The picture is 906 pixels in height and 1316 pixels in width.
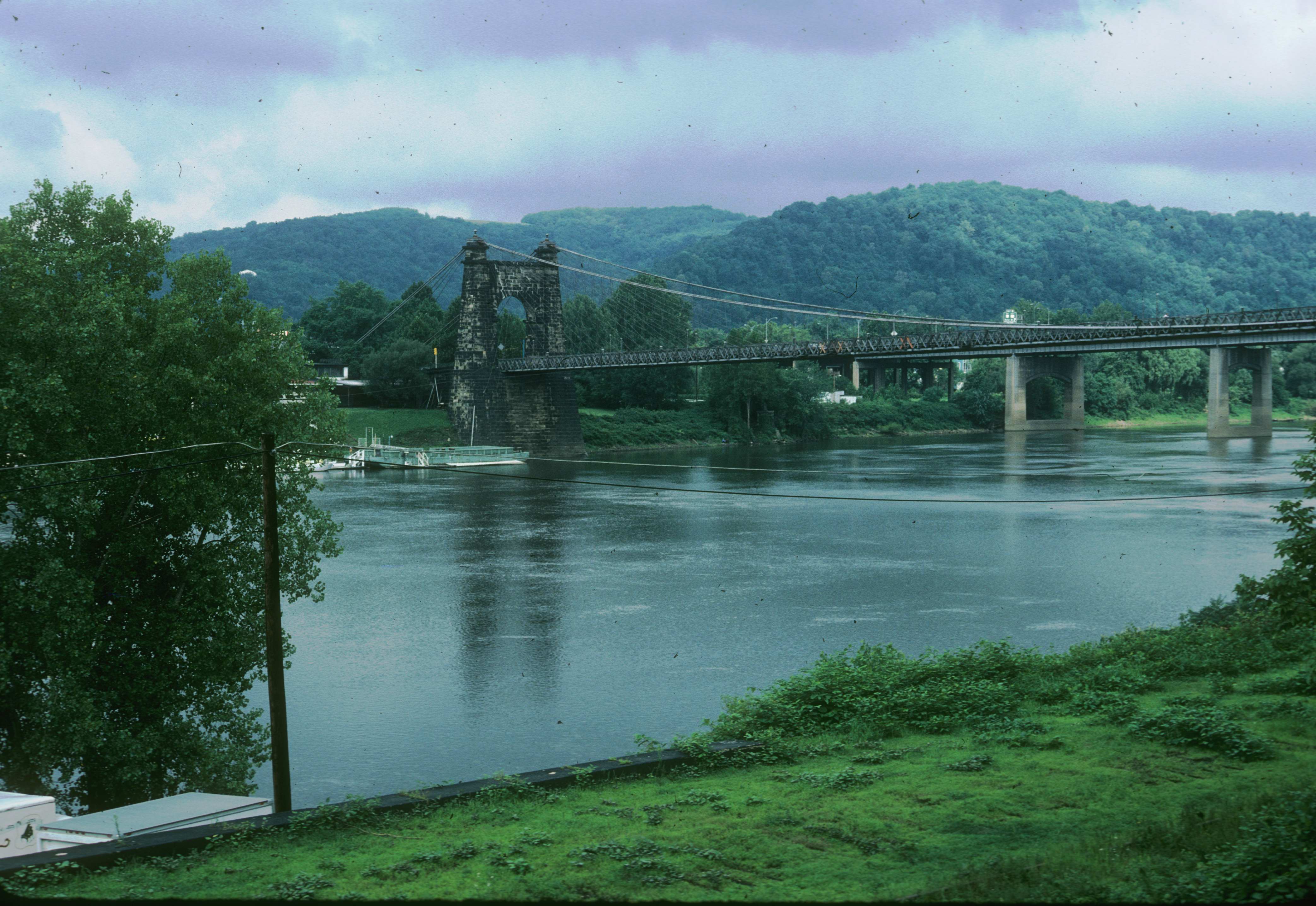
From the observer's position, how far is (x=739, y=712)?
1312cm

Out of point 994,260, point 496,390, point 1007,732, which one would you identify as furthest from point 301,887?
point 994,260

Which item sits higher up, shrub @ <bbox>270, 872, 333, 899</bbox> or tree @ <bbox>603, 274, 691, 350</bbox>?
tree @ <bbox>603, 274, 691, 350</bbox>

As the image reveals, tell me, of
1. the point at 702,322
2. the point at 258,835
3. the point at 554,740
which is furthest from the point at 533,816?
the point at 702,322

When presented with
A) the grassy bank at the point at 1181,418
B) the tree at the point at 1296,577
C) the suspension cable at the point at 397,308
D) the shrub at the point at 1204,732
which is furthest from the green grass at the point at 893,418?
the tree at the point at 1296,577

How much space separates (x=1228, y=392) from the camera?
3071 inches

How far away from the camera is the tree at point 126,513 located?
Answer: 13727mm

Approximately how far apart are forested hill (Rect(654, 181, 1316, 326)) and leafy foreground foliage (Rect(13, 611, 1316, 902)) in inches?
5172

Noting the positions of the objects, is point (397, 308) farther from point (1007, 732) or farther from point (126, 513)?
point (1007, 732)

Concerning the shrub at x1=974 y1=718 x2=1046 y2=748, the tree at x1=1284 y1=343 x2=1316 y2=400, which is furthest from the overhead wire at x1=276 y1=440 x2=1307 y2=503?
the tree at x1=1284 y1=343 x2=1316 y2=400

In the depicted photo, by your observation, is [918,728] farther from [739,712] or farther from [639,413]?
[639,413]

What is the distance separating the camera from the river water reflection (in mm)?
16062

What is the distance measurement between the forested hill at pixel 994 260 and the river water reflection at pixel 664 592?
101083 millimetres

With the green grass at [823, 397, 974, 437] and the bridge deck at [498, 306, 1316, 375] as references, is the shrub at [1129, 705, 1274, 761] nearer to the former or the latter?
the bridge deck at [498, 306, 1316, 375]

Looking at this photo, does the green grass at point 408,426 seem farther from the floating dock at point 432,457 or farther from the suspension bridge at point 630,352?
the floating dock at point 432,457
